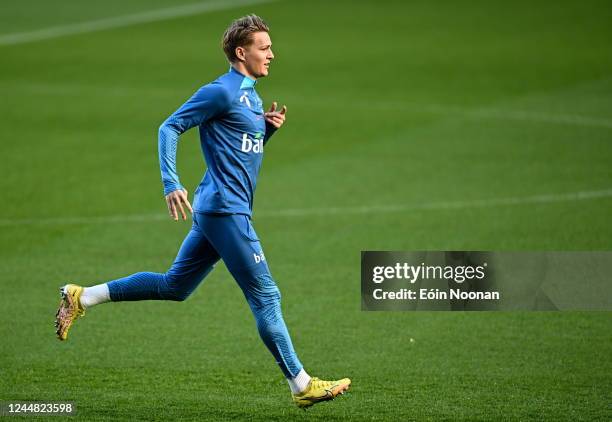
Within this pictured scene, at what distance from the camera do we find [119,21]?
27.9 meters

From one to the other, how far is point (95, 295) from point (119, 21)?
2017 centimetres

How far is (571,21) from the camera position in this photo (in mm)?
27859

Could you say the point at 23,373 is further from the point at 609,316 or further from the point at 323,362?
the point at 609,316

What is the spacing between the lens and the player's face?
8109 mm

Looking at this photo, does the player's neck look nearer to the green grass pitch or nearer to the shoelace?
the shoelace

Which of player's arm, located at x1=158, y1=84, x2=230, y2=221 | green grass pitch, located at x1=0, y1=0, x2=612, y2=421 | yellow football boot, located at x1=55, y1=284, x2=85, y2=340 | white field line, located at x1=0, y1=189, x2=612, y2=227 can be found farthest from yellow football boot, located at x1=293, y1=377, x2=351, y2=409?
white field line, located at x1=0, y1=189, x2=612, y2=227

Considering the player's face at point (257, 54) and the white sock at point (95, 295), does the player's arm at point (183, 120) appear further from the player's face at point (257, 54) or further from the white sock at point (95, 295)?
the white sock at point (95, 295)

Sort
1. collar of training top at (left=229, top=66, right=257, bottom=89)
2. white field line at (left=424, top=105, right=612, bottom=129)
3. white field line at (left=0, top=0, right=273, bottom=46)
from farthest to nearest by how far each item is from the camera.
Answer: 1. white field line at (left=0, top=0, right=273, bottom=46)
2. white field line at (left=424, top=105, right=612, bottom=129)
3. collar of training top at (left=229, top=66, right=257, bottom=89)

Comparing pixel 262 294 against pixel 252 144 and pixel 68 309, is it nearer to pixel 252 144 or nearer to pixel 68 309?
pixel 252 144

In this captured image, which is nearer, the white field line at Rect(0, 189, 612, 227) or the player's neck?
the player's neck

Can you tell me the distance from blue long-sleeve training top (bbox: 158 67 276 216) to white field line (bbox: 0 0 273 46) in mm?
17897

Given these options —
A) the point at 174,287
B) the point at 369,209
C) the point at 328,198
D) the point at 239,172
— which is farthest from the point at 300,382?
the point at 328,198

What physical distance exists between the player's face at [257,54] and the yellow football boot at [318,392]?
202 cm

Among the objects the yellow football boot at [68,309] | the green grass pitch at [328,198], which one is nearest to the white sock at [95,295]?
the yellow football boot at [68,309]
